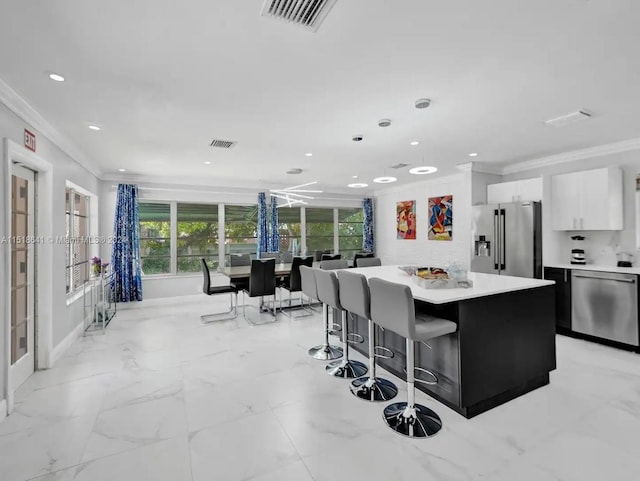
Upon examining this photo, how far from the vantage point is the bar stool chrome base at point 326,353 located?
11.6ft

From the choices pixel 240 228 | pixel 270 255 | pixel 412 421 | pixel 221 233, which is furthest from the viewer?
pixel 240 228

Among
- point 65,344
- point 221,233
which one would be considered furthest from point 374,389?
point 221,233

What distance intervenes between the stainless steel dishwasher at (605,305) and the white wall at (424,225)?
6.53 ft

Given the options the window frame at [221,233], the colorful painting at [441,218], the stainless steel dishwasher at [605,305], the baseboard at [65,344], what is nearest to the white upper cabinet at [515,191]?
the colorful painting at [441,218]

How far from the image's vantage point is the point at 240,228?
743cm

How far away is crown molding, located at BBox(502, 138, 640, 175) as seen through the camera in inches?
165

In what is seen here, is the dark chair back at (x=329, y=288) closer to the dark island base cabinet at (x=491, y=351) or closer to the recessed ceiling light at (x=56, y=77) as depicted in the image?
the dark island base cabinet at (x=491, y=351)

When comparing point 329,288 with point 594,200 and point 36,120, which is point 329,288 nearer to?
point 36,120

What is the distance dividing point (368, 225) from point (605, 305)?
5.56 metres

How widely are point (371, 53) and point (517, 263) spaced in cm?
419

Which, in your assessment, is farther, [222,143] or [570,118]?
[222,143]

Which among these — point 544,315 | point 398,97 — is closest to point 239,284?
point 398,97

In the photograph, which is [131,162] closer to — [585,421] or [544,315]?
[544,315]

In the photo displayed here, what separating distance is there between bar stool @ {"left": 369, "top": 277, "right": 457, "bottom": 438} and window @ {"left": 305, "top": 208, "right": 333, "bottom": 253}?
612cm
